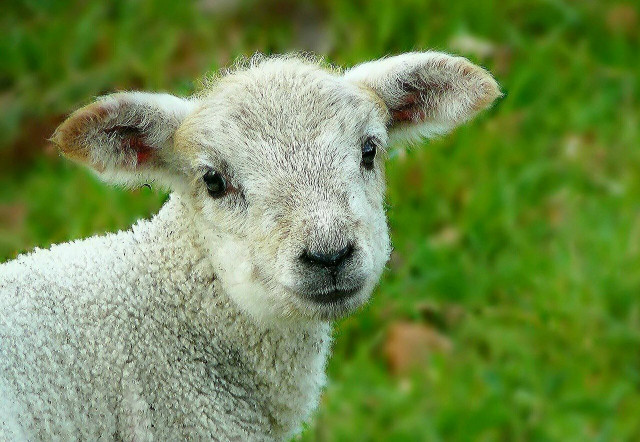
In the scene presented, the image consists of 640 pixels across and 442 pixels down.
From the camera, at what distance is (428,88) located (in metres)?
3.69

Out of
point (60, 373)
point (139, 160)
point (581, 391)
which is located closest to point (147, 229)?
point (139, 160)

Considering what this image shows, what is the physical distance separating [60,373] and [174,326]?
41 cm

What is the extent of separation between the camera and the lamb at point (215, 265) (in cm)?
314

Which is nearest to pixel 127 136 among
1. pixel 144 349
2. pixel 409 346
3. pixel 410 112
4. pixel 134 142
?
pixel 134 142

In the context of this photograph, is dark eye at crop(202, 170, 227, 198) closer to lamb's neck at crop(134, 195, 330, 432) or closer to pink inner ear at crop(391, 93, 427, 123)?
lamb's neck at crop(134, 195, 330, 432)

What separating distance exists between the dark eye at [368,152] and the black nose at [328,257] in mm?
428

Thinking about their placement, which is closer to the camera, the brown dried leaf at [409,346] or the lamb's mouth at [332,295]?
the lamb's mouth at [332,295]

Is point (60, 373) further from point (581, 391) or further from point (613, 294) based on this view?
point (613, 294)

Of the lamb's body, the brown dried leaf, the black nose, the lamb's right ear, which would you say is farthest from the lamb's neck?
the brown dried leaf

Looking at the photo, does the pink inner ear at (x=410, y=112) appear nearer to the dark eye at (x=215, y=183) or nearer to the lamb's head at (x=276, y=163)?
the lamb's head at (x=276, y=163)

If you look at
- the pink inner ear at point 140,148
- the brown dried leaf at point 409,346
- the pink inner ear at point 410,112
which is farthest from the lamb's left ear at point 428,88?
the brown dried leaf at point 409,346

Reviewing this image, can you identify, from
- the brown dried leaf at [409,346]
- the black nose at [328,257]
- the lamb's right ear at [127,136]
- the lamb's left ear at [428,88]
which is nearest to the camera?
the black nose at [328,257]

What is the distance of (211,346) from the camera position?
3.43 meters

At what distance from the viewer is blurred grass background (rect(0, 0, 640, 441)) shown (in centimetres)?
501
